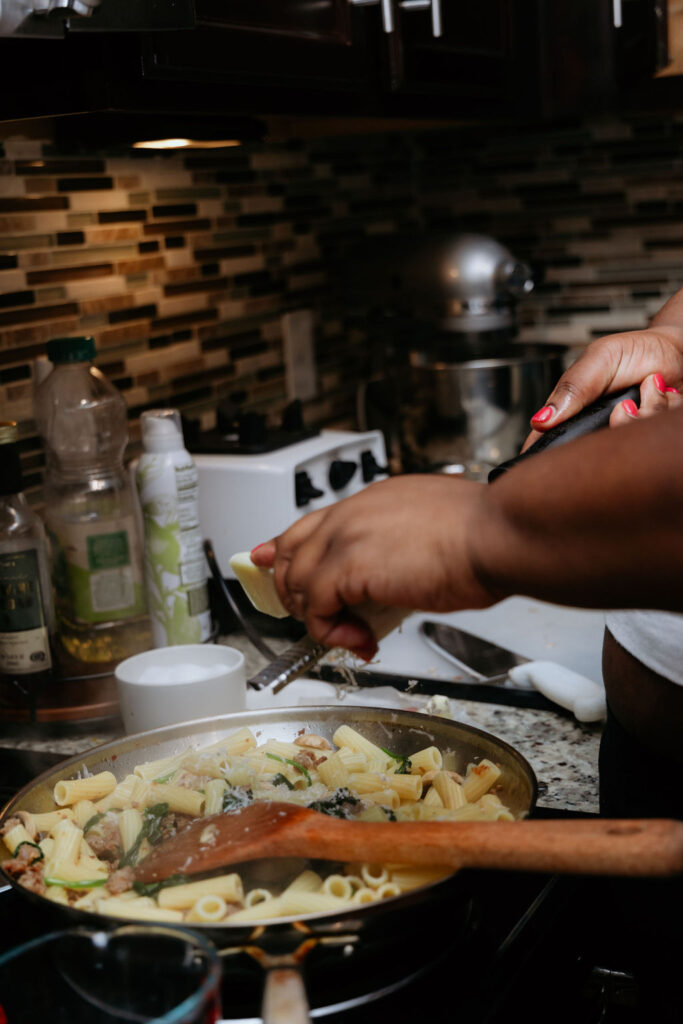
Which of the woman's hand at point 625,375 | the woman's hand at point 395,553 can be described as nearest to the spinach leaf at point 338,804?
the woman's hand at point 395,553

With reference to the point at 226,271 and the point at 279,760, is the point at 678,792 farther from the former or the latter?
the point at 226,271

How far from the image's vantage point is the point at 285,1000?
0.52 meters

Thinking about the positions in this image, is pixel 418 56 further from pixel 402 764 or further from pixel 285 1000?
pixel 285 1000

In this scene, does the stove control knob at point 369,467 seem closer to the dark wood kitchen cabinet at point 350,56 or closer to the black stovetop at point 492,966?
the dark wood kitchen cabinet at point 350,56

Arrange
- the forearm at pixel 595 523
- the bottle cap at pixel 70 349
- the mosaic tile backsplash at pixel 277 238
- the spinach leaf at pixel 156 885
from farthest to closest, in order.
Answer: the mosaic tile backsplash at pixel 277 238
the bottle cap at pixel 70 349
the spinach leaf at pixel 156 885
the forearm at pixel 595 523

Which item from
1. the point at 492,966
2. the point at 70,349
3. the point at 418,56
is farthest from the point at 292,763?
the point at 418,56

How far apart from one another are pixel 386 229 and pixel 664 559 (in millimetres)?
1889

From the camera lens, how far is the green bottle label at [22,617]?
115 cm

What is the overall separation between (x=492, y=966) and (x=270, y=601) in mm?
290

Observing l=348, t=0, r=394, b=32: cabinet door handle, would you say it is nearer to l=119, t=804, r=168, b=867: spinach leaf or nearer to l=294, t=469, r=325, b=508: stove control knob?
l=294, t=469, r=325, b=508: stove control knob

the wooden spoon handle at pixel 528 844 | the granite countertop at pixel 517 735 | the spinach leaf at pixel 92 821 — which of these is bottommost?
the granite countertop at pixel 517 735

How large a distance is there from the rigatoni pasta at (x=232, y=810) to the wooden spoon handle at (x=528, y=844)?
0.15ft

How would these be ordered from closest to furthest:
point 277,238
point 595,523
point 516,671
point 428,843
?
point 595,523
point 428,843
point 516,671
point 277,238

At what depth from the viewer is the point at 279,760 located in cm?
87
